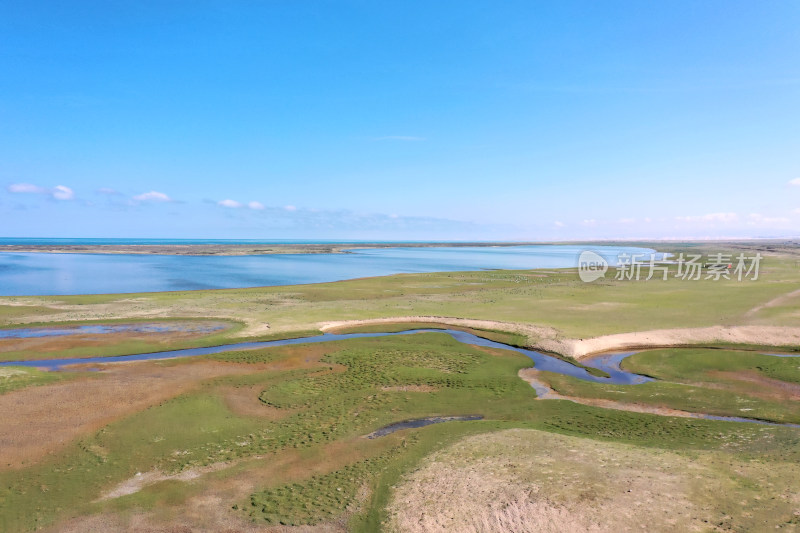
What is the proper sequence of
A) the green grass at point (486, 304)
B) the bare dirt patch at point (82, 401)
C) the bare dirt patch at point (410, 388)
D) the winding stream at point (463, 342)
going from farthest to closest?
the green grass at point (486, 304), the winding stream at point (463, 342), the bare dirt patch at point (410, 388), the bare dirt patch at point (82, 401)

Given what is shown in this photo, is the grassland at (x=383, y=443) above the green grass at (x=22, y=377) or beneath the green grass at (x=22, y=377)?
above

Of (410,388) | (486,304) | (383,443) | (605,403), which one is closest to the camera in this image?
(383,443)

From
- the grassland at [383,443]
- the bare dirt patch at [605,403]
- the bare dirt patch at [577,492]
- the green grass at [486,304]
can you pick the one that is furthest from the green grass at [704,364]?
the bare dirt patch at [577,492]

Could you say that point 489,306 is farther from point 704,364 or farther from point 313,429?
point 313,429

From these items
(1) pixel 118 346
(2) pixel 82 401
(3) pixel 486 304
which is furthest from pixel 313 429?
(3) pixel 486 304

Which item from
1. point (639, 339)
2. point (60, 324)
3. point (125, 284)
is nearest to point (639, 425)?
point (639, 339)

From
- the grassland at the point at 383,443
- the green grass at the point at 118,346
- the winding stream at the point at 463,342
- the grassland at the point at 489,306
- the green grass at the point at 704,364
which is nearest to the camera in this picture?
the grassland at the point at 383,443

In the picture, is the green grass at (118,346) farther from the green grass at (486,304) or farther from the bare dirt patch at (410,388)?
the bare dirt patch at (410,388)

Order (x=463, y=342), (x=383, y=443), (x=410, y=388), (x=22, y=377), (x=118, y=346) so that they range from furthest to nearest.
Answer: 1. (x=463, y=342)
2. (x=118, y=346)
3. (x=22, y=377)
4. (x=410, y=388)
5. (x=383, y=443)

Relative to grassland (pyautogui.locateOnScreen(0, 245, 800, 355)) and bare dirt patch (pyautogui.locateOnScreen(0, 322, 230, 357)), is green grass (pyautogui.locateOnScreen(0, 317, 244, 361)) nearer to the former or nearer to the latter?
bare dirt patch (pyautogui.locateOnScreen(0, 322, 230, 357))
